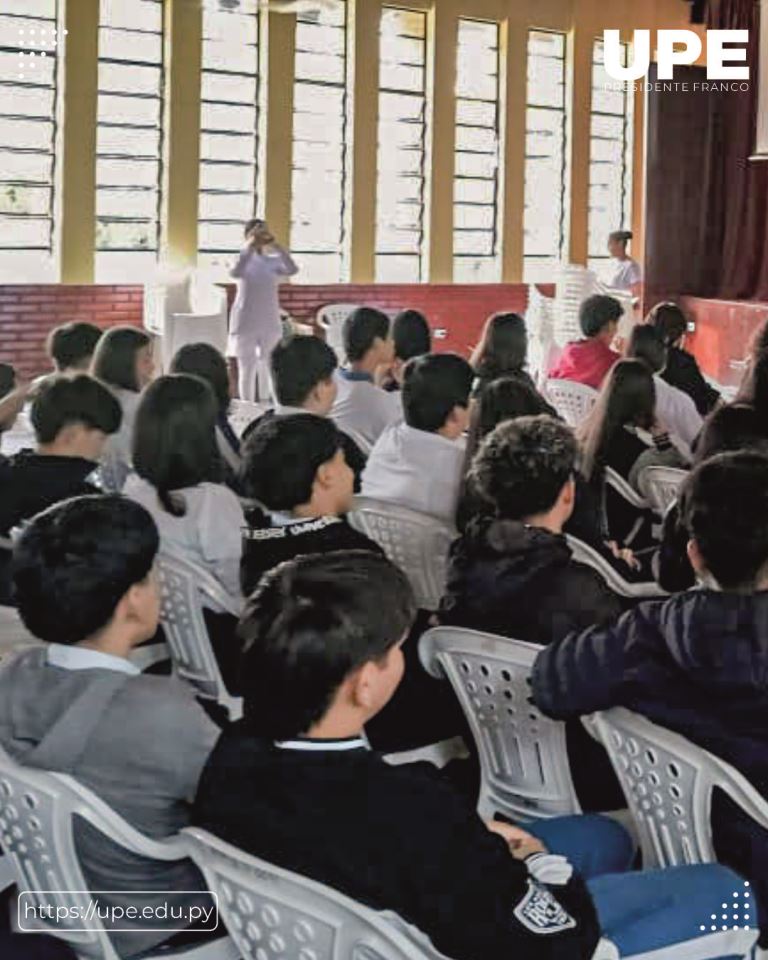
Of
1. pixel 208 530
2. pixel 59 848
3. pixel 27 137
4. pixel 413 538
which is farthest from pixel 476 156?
pixel 59 848

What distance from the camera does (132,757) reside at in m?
1.73

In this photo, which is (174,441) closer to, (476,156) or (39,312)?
(39,312)

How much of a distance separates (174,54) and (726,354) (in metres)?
4.52

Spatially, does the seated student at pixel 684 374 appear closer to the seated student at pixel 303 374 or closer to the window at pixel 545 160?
the seated student at pixel 303 374

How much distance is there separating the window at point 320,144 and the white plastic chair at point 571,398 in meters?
5.45

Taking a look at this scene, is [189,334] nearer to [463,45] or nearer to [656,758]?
[463,45]

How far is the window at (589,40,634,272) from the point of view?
1191 centimetres

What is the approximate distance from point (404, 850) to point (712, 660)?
60 centimetres

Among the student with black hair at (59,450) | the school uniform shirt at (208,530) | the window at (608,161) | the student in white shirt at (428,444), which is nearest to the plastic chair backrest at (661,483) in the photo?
the student in white shirt at (428,444)

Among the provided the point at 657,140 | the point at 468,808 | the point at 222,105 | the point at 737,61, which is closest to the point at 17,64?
the point at 222,105

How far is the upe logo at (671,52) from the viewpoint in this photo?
11.1 metres

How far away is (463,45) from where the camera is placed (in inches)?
440

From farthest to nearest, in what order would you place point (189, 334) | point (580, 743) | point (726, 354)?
point (726, 354) → point (189, 334) → point (580, 743)

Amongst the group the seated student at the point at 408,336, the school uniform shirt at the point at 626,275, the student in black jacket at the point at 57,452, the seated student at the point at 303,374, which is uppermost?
the school uniform shirt at the point at 626,275
